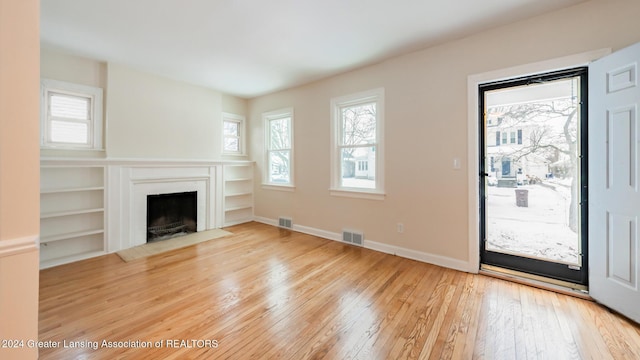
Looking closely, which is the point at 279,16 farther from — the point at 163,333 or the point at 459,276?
the point at 459,276

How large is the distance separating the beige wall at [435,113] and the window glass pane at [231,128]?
2.11 meters

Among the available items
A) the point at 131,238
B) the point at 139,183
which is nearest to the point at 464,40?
the point at 139,183

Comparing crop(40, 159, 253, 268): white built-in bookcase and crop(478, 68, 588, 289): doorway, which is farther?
crop(40, 159, 253, 268): white built-in bookcase

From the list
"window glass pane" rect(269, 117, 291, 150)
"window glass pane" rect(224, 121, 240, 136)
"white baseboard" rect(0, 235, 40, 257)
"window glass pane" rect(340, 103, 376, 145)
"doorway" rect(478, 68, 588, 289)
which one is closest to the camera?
"white baseboard" rect(0, 235, 40, 257)

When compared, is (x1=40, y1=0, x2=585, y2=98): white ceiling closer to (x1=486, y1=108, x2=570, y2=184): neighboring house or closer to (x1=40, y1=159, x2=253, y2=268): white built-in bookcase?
(x1=486, y1=108, x2=570, y2=184): neighboring house

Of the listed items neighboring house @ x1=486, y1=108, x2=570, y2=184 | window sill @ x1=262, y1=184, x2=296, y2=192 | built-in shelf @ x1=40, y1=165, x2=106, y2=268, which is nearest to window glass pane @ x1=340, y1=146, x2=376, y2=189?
window sill @ x1=262, y1=184, x2=296, y2=192

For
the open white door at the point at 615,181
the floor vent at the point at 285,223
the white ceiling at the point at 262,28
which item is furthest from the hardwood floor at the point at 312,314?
the white ceiling at the point at 262,28

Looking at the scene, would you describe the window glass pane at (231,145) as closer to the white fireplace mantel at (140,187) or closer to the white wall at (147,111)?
the white wall at (147,111)

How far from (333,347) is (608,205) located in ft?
8.43

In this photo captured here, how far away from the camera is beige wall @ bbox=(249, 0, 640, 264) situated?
228 cm

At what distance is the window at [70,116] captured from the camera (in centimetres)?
319

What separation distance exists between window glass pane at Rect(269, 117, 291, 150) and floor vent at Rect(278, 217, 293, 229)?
4.67ft

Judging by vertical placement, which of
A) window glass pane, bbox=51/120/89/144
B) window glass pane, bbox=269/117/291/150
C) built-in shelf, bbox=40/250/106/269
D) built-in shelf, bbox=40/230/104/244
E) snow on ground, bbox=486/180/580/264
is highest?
window glass pane, bbox=269/117/291/150

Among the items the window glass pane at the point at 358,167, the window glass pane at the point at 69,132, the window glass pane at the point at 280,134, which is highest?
the window glass pane at the point at 280,134
